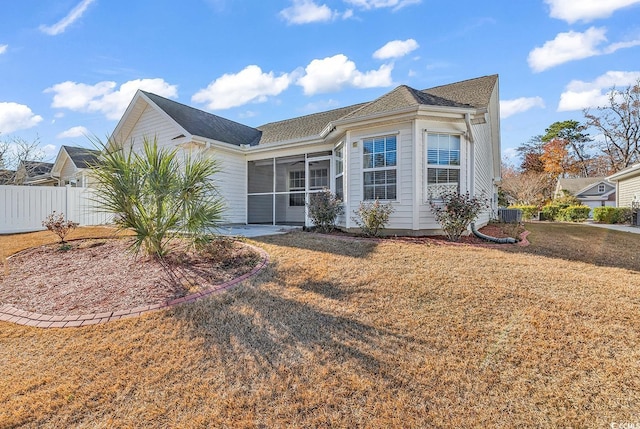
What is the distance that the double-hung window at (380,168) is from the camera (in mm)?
8281

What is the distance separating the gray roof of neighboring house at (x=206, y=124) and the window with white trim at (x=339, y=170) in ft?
16.2

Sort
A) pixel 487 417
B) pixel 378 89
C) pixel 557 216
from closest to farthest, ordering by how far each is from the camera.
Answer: pixel 487 417 < pixel 378 89 < pixel 557 216

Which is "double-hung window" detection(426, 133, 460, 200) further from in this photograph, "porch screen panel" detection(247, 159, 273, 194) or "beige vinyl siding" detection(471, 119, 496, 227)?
"porch screen panel" detection(247, 159, 273, 194)

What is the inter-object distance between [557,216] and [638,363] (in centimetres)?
2873

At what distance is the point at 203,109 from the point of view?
47.9ft

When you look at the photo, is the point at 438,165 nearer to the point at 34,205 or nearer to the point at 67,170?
the point at 34,205

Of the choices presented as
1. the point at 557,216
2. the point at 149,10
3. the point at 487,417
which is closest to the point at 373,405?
the point at 487,417

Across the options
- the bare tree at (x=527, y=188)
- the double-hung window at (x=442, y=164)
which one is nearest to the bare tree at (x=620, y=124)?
the bare tree at (x=527, y=188)

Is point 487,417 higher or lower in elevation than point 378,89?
lower

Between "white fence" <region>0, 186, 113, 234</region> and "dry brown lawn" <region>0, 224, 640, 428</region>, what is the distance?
961cm

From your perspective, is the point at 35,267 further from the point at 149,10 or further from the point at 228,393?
the point at 149,10

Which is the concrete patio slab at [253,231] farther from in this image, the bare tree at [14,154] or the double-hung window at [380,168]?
the bare tree at [14,154]

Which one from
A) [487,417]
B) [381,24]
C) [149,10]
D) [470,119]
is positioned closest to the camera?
[487,417]

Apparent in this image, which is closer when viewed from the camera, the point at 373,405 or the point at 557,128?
the point at 373,405
